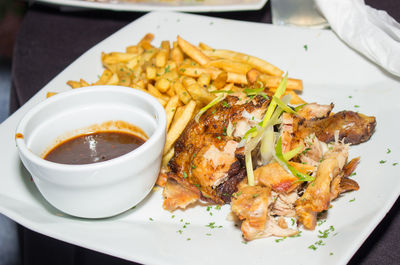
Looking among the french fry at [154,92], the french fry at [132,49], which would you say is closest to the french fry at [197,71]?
the french fry at [154,92]

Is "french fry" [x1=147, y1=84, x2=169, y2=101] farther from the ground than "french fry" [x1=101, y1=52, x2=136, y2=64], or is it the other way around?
"french fry" [x1=147, y1=84, x2=169, y2=101]

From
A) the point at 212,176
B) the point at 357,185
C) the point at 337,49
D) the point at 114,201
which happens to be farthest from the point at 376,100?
the point at 114,201

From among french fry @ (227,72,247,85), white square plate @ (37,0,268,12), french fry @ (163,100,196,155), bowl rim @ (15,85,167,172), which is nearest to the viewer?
bowl rim @ (15,85,167,172)

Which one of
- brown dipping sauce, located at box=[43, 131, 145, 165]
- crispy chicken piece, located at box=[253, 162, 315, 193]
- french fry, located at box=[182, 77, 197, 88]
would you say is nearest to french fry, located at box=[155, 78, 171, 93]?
french fry, located at box=[182, 77, 197, 88]

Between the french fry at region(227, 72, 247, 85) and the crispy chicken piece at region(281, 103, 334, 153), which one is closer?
the crispy chicken piece at region(281, 103, 334, 153)

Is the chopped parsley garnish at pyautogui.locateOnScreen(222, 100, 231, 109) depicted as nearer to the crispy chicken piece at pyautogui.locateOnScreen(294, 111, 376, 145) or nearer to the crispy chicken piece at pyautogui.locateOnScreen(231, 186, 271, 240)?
the crispy chicken piece at pyautogui.locateOnScreen(294, 111, 376, 145)

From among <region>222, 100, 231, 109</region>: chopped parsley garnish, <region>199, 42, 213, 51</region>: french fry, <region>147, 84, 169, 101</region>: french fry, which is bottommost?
<region>147, 84, 169, 101</region>: french fry
